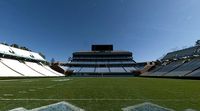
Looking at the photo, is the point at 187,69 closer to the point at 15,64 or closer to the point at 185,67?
the point at 185,67

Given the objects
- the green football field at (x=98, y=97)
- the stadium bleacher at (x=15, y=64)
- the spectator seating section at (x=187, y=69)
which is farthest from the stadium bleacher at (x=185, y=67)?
the stadium bleacher at (x=15, y=64)

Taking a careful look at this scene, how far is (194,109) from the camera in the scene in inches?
282

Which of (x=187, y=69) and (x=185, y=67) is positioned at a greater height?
(x=185, y=67)

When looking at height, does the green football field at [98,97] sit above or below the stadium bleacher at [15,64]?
below

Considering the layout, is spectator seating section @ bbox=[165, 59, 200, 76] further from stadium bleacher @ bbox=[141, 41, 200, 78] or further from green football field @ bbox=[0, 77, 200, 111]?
green football field @ bbox=[0, 77, 200, 111]

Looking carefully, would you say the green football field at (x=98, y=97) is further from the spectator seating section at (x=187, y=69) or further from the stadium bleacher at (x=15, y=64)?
the spectator seating section at (x=187, y=69)

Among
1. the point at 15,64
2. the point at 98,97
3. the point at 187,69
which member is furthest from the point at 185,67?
the point at 98,97

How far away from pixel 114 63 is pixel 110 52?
28.2 ft

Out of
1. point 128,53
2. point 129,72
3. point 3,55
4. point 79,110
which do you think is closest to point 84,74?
point 129,72

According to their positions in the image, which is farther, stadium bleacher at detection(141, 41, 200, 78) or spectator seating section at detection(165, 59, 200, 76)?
spectator seating section at detection(165, 59, 200, 76)

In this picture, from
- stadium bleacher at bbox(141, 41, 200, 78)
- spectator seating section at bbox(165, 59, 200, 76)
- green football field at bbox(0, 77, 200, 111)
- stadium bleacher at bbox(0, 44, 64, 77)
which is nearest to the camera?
green football field at bbox(0, 77, 200, 111)

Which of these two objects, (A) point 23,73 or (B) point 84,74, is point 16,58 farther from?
(B) point 84,74

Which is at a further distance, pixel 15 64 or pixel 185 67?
pixel 15 64

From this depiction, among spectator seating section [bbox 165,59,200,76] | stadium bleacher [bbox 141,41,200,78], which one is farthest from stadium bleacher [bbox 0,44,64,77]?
spectator seating section [bbox 165,59,200,76]
